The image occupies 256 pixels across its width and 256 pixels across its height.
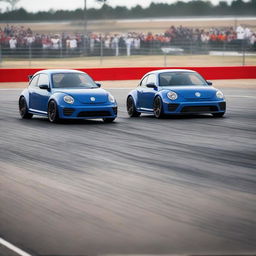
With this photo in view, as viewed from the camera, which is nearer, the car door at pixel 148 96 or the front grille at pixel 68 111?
the front grille at pixel 68 111

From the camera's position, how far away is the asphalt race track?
6.59m

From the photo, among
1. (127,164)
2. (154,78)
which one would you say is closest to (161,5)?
(154,78)

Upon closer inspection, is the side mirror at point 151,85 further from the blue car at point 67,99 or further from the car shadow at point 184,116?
the blue car at point 67,99

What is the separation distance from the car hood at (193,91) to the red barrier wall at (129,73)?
60.2 feet

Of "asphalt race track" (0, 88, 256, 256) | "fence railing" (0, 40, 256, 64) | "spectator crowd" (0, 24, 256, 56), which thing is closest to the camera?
"asphalt race track" (0, 88, 256, 256)

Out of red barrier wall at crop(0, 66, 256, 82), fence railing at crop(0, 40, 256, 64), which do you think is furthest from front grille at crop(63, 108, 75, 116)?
fence railing at crop(0, 40, 256, 64)

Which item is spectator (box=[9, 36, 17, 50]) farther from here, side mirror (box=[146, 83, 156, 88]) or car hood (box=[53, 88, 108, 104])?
car hood (box=[53, 88, 108, 104])

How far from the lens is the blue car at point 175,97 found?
18.7 metres

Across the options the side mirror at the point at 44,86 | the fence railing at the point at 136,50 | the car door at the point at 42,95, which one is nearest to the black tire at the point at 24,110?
the car door at the point at 42,95

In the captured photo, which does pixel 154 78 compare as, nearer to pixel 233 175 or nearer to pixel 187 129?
pixel 187 129

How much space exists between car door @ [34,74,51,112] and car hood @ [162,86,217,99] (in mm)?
2839

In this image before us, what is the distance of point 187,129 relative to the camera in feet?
54.1

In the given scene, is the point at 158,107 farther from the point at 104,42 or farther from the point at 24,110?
the point at 104,42

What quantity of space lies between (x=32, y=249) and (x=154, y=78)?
13.6 metres
